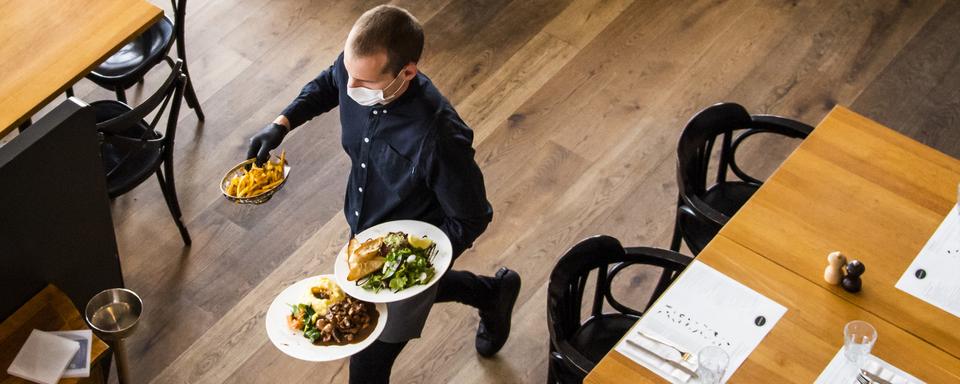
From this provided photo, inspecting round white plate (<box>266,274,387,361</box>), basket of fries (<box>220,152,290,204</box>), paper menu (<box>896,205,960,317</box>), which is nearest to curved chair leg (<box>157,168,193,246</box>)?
basket of fries (<box>220,152,290,204</box>)

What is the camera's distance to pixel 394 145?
9.82 ft

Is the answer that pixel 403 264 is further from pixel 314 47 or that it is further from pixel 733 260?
pixel 314 47

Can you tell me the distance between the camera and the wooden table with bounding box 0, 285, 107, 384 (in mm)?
2920

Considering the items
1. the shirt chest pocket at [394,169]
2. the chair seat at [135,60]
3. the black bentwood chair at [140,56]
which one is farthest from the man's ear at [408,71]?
the chair seat at [135,60]

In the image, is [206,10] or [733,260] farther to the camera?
[206,10]

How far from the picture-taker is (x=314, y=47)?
5.11 m

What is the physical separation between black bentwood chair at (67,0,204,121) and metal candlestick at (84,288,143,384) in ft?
4.37

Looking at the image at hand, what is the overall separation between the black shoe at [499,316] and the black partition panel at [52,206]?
1223 mm

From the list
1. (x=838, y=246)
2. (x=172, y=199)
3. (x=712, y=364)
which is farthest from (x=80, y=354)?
(x=838, y=246)

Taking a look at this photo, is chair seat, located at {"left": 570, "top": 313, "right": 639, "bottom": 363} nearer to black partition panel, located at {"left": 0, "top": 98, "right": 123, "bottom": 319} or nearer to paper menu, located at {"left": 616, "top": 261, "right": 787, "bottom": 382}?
paper menu, located at {"left": 616, "top": 261, "right": 787, "bottom": 382}

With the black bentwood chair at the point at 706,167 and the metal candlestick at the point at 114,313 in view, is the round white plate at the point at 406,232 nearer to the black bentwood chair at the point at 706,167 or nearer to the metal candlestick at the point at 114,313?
the metal candlestick at the point at 114,313

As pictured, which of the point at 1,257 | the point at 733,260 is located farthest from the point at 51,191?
the point at 733,260

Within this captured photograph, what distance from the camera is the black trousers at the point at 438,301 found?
129 inches

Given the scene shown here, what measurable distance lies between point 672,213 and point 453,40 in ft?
4.53
